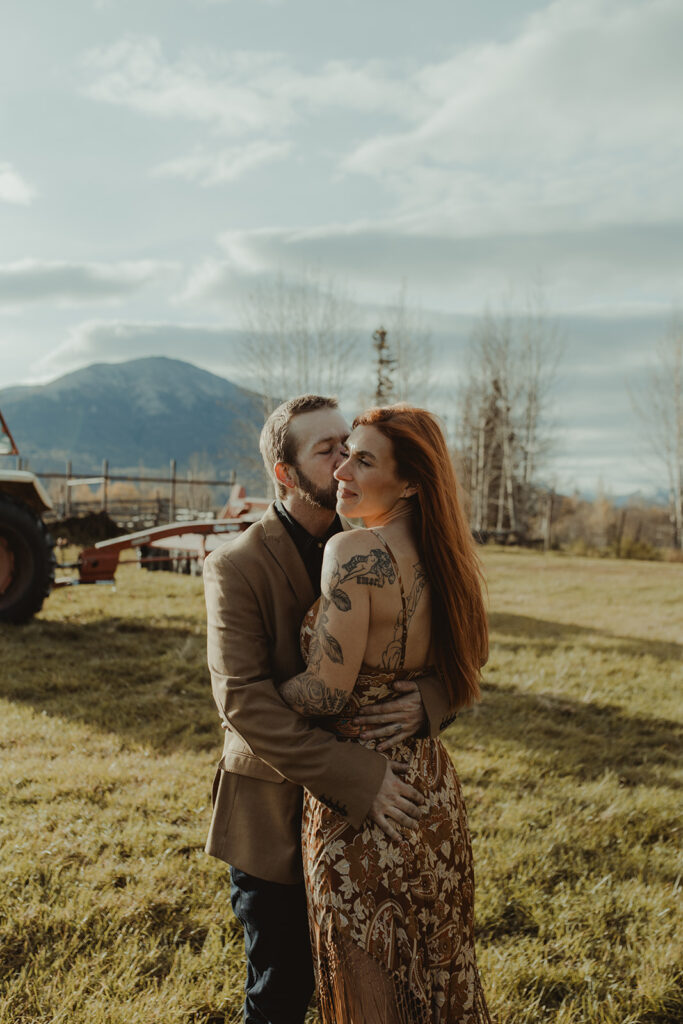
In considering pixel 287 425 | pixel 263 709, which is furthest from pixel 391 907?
pixel 287 425

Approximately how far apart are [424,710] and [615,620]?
936 centimetres

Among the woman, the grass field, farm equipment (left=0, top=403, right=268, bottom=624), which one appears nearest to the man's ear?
the woman

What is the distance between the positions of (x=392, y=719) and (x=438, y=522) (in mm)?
485

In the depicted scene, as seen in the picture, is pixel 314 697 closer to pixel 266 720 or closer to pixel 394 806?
pixel 266 720

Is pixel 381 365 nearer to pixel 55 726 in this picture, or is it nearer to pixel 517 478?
pixel 517 478

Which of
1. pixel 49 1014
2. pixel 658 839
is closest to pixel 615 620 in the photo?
pixel 658 839

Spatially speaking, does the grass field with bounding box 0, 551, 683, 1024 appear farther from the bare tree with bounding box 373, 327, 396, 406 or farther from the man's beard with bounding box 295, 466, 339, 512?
the bare tree with bounding box 373, 327, 396, 406

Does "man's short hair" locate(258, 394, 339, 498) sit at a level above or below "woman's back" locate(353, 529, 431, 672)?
above

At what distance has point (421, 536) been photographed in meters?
1.85

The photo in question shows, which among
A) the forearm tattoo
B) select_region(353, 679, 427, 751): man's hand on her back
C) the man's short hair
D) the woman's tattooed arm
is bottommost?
select_region(353, 679, 427, 751): man's hand on her back

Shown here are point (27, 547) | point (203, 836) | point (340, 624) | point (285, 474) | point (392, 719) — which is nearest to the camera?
point (340, 624)

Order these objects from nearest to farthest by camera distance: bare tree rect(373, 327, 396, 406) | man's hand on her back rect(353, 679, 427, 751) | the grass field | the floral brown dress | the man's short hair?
the floral brown dress < man's hand on her back rect(353, 679, 427, 751) < the man's short hair < the grass field < bare tree rect(373, 327, 396, 406)

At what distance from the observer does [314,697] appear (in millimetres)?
1725

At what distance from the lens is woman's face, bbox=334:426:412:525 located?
1.81 meters
